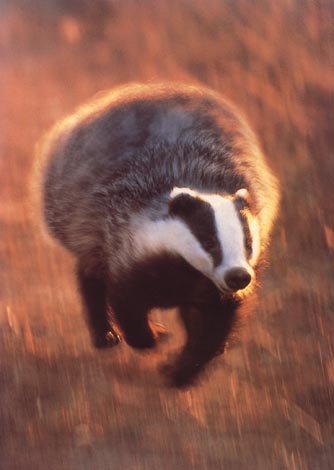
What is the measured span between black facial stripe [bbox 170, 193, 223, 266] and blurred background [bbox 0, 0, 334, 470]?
357 mm

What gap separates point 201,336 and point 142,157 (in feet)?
1.49

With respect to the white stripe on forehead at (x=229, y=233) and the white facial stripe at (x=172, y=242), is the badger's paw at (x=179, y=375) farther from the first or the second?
the white stripe on forehead at (x=229, y=233)

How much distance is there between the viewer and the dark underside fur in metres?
1.76

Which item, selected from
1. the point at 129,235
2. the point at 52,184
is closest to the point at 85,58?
the point at 52,184

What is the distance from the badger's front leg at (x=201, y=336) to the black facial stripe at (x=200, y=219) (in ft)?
0.79

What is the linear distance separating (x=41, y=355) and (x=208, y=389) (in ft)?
1.40

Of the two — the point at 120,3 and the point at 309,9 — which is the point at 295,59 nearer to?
the point at 309,9

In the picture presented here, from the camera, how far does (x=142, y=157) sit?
1859 mm

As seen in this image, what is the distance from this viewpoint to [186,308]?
186cm

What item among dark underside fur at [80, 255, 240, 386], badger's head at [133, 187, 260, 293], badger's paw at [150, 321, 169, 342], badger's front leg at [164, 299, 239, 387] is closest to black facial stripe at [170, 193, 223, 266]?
badger's head at [133, 187, 260, 293]

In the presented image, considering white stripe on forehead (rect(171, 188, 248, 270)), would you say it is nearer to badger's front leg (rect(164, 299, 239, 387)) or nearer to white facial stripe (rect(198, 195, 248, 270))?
white facial stripe (rect(198, 195, 248, 270))

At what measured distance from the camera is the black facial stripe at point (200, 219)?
63.2 inches

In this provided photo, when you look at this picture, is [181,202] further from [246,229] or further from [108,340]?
[108,340]

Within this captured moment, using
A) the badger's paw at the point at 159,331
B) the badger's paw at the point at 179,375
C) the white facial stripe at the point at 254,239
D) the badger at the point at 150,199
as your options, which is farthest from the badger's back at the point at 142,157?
the badger's paw at the point at 179,375
